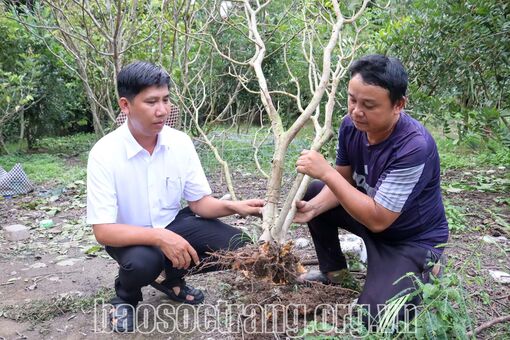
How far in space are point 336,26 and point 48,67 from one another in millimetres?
6112

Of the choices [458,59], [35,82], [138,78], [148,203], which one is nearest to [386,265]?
[148,203]

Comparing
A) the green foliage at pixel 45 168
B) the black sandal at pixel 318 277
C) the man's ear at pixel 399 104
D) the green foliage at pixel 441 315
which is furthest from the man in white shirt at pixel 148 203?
the green foliage at pixel 45 168

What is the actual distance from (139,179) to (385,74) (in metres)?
1.18

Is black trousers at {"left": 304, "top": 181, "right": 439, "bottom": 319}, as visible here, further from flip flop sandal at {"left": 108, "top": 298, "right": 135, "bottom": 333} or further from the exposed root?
flip flop sandal at {"left": 108, "top": 298, "right": 135, "bottom": 333}

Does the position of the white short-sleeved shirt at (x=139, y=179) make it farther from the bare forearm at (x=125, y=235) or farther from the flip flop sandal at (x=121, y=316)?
the flip flop sandal at (x=121, y=316)

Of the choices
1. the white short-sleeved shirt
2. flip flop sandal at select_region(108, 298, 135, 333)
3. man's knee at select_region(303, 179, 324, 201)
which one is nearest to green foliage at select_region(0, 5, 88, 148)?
the white short-sleeved shirt

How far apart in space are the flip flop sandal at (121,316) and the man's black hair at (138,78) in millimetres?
947

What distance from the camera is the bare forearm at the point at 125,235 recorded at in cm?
210

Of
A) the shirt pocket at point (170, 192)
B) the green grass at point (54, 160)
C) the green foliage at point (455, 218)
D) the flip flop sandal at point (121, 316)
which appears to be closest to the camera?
the flip flop sandal at point (121, 316)

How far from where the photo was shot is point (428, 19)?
142 inches

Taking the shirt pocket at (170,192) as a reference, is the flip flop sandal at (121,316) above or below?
below

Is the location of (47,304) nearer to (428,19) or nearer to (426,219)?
(426,219)

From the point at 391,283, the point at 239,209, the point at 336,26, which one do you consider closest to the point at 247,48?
the point at 336,26

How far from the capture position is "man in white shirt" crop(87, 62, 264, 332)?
212 centimetres
